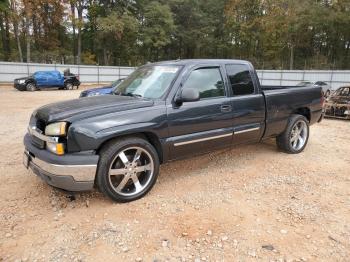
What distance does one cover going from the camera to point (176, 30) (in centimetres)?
4156

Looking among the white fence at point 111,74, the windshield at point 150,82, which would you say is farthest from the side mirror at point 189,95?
the white fence at point 111,74

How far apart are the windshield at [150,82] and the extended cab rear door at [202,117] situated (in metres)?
0.23

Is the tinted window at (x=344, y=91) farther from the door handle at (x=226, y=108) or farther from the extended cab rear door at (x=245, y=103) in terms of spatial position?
the door handle at (x=226, y=108)

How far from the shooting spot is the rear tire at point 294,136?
5.69 m

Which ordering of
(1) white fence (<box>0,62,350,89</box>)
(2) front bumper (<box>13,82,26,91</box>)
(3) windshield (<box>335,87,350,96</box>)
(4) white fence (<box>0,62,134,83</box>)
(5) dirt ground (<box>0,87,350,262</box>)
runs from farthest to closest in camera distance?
(4) white fence (<box>0,62,134,83</box>), (1) white fence (<box>0,62,350,89</box>), (2) front bumper (<box>13,82,26,91</box>), (3) windshield (<box>335,87,350,96</box>), (5) dirt ground (<box>0,87,350,262</box>)

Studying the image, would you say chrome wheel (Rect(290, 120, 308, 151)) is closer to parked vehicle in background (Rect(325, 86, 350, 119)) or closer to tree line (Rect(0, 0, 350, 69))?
parked vehicle in background (Rect(325, 86, 350, 119))

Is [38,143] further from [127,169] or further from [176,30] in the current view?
[176,30]

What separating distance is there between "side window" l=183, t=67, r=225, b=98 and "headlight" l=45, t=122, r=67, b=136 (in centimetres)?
170

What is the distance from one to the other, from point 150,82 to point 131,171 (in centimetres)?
140

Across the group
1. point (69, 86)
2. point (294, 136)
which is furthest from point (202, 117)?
point (69, 86)

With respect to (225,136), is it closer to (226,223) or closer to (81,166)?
(226,223)

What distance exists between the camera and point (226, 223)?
3.36 meters

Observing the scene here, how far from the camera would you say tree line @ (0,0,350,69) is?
112 feet

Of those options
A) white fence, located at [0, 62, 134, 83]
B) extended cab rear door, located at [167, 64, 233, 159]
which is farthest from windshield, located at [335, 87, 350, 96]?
white fence, located at [0, 62, 134, 83]
